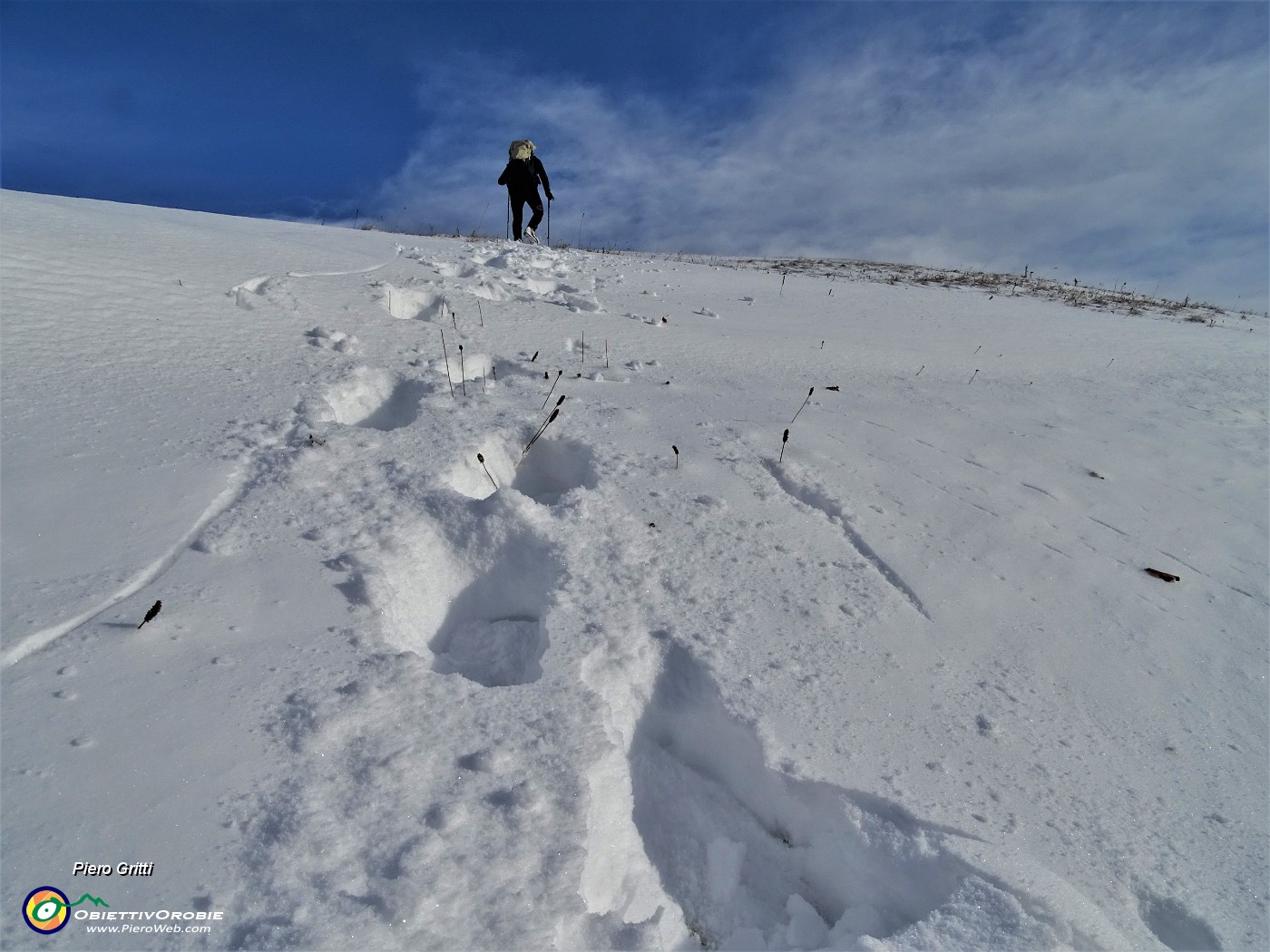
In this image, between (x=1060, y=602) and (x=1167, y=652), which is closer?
(x=1167, y=652)

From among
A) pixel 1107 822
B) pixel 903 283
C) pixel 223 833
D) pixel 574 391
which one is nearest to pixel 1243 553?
pixel 1107 822

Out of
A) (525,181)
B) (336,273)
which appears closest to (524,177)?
(525,181)

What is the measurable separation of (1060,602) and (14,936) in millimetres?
2277

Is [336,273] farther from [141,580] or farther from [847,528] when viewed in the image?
[847,528]

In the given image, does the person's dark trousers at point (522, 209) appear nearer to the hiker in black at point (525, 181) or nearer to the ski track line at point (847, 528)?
the hiker in black at point (525, 181)

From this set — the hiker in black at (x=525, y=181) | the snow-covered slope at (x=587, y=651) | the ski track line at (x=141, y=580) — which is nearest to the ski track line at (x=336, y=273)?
the snow-covered slope at (x=587, y=651)

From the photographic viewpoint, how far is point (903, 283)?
295 inches

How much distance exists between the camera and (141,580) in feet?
4.68

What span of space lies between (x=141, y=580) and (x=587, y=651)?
1.04 m

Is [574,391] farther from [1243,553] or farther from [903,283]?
[903,283]

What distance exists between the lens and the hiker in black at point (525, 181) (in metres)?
8.09

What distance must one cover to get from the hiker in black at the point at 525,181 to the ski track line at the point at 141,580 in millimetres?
7030

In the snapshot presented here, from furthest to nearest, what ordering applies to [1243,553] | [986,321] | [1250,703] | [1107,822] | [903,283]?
[903,283], [986,321], [1243,553], [1250,703], [1107,822]

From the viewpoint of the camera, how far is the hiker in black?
8094 millimetres
